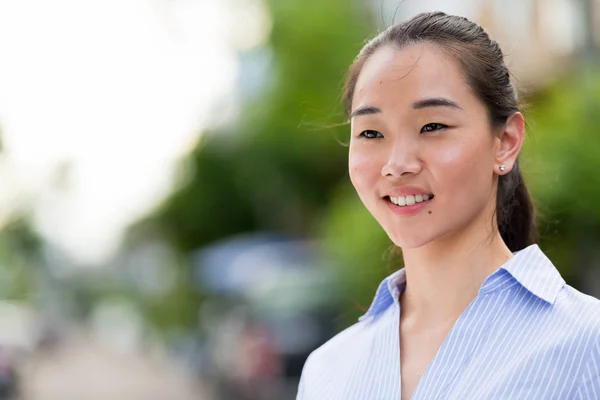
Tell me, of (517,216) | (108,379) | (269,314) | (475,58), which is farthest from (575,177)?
(108,379)

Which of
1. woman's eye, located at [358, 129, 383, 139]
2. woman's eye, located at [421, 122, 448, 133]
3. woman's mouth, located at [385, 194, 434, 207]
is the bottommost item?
woman's mouth, located at [385, 194, 434, 207]

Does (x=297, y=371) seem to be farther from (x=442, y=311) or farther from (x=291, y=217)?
(x=291, y=217)

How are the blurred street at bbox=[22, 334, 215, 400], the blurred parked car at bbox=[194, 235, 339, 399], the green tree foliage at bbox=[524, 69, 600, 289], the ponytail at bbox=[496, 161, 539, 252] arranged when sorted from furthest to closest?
1. the blurred street at bbox=[22, 334, 215, 400]
2. the blurred parked car at bbox=[194, 235, 339, 399]
3. the green tree foliage at bbox=[524, 69, 600, 289]
4. the ponytail at bbox=[496, 161, 539, 252]

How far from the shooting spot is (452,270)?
1673mm

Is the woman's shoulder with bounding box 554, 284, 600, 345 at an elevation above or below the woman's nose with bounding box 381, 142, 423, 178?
below

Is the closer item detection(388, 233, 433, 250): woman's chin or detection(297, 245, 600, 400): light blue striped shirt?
detection(297, 245, 600, 400): light blue striped shirt

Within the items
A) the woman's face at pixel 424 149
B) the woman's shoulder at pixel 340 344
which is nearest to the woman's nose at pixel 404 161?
the woman's face at pixel 424 149

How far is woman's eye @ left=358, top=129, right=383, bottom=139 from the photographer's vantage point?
166cm


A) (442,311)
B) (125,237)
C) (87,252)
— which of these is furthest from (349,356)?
(87,252)

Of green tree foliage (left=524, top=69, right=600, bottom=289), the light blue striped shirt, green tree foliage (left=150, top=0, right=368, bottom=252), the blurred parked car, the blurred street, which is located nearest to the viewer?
the light blue striped shirt

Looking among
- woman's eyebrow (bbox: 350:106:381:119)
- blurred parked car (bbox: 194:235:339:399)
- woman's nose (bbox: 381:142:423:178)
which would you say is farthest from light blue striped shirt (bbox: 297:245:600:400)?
blurred parked car (bbox: 194:235:339:399)

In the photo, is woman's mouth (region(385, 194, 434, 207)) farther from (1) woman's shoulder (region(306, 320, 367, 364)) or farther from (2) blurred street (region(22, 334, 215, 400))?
(2) blurred street (region(22, 334, 215, 400))

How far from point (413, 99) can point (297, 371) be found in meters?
7.61

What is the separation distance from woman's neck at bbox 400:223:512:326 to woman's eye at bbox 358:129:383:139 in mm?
219
